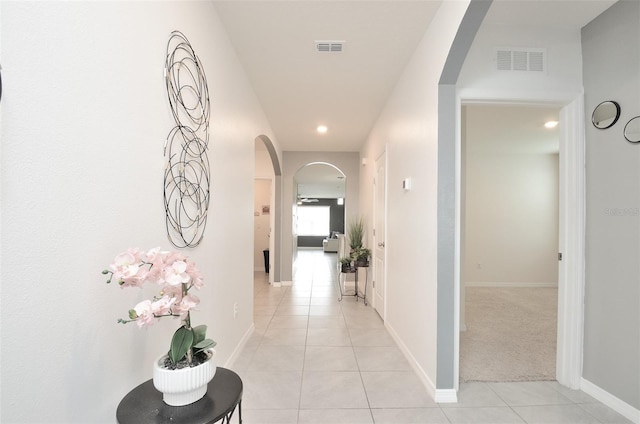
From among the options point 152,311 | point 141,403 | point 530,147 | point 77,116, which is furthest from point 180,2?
point 530,147

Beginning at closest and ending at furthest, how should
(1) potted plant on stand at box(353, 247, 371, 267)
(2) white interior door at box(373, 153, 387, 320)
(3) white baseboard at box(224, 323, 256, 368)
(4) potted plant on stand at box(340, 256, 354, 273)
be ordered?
(3) white baseboard at box(224, 323, 256, 368) → (2) white interior door at box(373, 153, 387, 320) → (1) potted plant on stand at box(353, 247, 371, 267) → (4) potted plant on stand at box(340, 256, 354, 273)

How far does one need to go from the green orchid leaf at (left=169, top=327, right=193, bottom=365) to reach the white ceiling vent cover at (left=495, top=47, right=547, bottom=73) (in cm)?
268

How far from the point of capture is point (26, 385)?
79 centimetres

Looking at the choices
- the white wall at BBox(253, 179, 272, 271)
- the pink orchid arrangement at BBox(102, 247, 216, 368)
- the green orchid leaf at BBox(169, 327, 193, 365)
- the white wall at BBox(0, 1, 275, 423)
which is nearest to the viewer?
the white wall at BBox(0, 1, 275, 423)

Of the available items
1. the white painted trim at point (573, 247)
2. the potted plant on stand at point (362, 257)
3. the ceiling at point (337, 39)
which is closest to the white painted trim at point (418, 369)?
the white painted trim at point (573, 247)

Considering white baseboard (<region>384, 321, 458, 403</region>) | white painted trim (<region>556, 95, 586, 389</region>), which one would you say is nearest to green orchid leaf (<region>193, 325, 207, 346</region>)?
white baseboard (<region>384, 321, 458, 403</region>)

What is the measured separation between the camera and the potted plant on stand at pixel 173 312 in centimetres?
94

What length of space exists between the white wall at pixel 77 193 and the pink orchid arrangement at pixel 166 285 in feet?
0.45

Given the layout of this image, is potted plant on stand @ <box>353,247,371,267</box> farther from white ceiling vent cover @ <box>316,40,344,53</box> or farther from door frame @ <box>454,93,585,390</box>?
white ceiling vent cover @ <box>316,40,344,53</box>

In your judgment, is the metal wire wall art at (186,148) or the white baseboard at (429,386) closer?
the metal wire wall art at (186,148)

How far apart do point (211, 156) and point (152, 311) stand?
54.4 inches

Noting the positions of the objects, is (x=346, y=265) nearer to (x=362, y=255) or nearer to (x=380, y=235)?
(x=362, y=255)

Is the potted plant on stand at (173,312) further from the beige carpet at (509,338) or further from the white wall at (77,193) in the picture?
the beige carpet at (509,338)

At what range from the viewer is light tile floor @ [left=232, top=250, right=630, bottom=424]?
6.55ft
